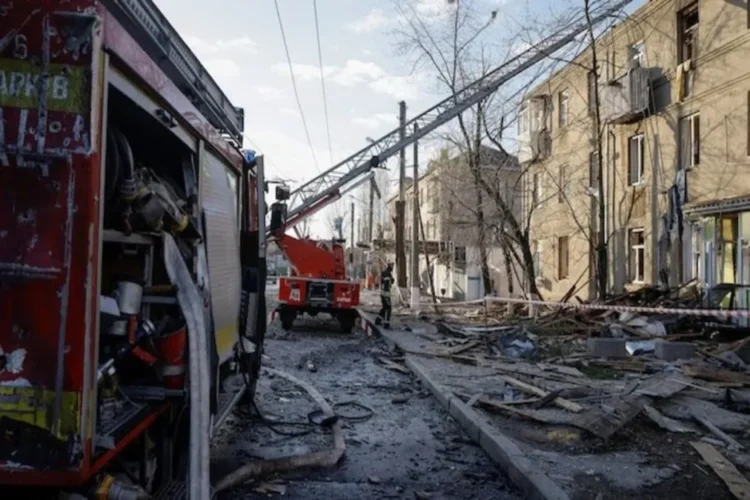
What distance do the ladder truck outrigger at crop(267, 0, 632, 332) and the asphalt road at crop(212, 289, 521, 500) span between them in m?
5.47

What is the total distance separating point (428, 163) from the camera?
102 ft

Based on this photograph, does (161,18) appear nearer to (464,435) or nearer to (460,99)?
(464,435)

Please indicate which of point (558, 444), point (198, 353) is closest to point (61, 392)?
point (198, 353)

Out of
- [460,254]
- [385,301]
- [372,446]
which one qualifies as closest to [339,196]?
[385,301]

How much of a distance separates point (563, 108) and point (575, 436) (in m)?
21.6

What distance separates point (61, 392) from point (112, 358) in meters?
0.61

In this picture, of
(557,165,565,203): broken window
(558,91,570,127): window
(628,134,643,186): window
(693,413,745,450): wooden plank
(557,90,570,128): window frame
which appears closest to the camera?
(693,413,745,450): wooden plank

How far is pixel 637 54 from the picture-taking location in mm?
20688

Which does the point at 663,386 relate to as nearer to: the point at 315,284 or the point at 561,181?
the point at 315,284

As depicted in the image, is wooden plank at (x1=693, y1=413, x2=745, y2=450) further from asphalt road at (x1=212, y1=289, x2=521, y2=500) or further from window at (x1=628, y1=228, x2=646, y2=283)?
window at (x1=628, y1=228, x2=646, y2=283)

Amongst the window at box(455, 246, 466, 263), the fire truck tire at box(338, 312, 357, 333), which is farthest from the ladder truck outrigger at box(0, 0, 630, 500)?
the window at box(455, 246, 466, 263)

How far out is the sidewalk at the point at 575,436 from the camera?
5.07 meters

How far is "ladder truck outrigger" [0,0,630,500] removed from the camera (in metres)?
2.32

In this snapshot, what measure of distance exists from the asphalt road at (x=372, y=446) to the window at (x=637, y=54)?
1441cm
